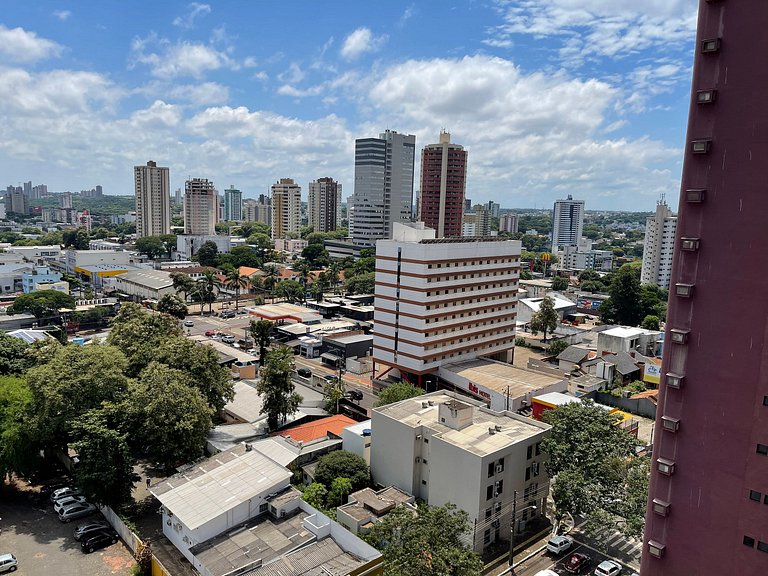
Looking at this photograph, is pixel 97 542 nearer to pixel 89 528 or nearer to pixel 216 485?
pixel 89 528

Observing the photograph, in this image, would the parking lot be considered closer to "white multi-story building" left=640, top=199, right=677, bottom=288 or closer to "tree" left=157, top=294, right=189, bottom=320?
"tree" left=157, top=294, right=189, bottom=320

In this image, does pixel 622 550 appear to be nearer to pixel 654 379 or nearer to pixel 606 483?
pixel 606 483

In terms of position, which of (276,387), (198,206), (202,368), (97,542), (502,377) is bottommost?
(97,542)

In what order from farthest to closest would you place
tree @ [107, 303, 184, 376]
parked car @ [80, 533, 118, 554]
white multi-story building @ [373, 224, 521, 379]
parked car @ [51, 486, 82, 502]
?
white multi-story building @ [373, 224, 521, 379] → tree @ [107, 303, 184, 376] → parked car @ [51, 486, 82, 502] → parked car @ [80, 533, 118, 554]

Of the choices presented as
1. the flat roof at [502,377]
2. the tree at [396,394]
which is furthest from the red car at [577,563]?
the flat roof at [502,377]

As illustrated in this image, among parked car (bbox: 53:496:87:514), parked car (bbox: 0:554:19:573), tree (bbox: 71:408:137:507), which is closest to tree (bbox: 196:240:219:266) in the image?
parked car (bbox: 53:496:87:514)

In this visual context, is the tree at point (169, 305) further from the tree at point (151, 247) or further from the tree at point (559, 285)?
the tree at point (151, 247)

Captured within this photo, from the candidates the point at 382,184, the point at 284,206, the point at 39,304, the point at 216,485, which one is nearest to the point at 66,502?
the point at 216,485
